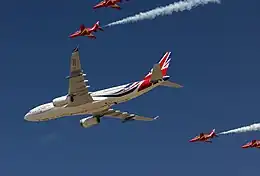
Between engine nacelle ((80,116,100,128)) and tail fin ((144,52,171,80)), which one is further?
engine nacelle ((80,116,100,128))

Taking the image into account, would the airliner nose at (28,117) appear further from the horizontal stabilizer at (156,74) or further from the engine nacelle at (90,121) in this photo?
the horizontal stabilizer at (156,74)

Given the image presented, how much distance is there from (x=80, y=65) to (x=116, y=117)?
93.0 ft

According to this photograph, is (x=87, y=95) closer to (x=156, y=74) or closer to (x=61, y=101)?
(x=61, y=101)

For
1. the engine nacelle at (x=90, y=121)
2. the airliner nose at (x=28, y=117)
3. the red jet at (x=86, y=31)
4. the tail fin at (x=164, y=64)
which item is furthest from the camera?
the engine nacelle at (x=90, y=121)

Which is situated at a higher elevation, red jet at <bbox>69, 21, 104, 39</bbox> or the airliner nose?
red jet at <bbox>69, 21, 104, 39</bbox>

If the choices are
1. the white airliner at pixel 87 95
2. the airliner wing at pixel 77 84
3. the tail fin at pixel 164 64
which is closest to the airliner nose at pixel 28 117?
the white airliner at pixel 87 95

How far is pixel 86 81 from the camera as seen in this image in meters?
109

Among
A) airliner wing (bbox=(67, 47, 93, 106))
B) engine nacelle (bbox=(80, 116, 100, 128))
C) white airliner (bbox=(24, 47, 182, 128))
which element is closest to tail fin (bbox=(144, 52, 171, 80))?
white airliner (bbox=(24, 47, 182, 128))

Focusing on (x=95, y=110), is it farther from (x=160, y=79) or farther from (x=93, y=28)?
(x=93, y=28)

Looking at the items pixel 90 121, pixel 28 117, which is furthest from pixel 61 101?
pixel 90 121

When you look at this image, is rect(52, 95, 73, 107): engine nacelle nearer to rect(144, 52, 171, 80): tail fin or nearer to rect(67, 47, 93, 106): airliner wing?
rect(67, 47, 93, 106): airliner wing

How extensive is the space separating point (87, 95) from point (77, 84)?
15.1 ft

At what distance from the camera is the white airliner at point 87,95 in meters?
107

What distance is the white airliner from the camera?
4205 inches
